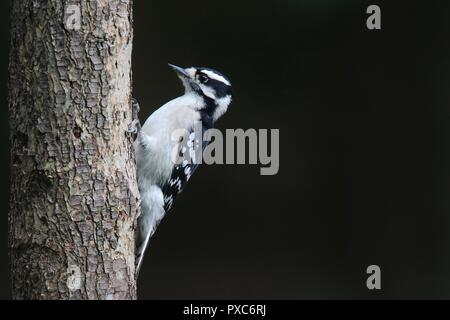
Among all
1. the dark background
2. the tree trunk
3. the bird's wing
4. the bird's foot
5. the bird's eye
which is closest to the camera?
the tree trunk

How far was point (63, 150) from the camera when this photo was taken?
2.56m

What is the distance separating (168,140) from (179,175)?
0.66ft

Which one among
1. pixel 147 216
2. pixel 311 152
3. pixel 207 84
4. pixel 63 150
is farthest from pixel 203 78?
pixel 311 152

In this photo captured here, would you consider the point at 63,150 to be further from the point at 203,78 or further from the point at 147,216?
A: the point at 203,78

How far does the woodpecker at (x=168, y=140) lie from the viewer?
3.21m

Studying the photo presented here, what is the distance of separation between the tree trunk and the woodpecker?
1.02 feet

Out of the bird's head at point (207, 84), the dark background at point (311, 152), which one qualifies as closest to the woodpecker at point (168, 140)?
the bird's head at point (207, 84)

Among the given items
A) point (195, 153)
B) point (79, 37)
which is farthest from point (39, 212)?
point (195, 153)

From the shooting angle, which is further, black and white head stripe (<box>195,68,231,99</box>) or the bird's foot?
black and white head stripe (<box>195,68,231,99</box>)

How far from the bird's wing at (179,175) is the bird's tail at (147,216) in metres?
0.10

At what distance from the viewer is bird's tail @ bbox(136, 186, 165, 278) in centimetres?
313

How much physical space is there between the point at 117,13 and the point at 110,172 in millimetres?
579

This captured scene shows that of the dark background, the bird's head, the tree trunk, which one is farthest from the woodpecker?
the dark background

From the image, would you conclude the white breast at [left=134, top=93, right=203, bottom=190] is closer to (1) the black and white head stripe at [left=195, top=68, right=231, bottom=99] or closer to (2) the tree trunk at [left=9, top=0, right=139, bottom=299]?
(1) the black and white head stripe at [left=195, top=68, right=231, bottom=99]
